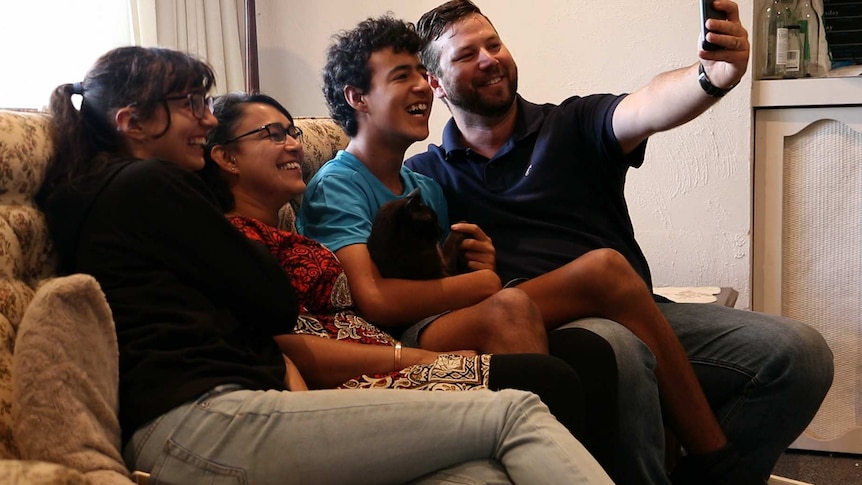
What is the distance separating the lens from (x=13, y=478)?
0.89 m

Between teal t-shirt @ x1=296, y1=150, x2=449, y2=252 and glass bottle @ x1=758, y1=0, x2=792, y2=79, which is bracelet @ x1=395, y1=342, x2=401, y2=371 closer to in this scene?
teal t-shirt @ x1=296, y1=150, x2=449, y2=252

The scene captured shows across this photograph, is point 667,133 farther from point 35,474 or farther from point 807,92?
point 35,474

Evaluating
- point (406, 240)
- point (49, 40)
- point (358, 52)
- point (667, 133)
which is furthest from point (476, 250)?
point (49, 40)

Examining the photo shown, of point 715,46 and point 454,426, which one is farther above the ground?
point 715,46

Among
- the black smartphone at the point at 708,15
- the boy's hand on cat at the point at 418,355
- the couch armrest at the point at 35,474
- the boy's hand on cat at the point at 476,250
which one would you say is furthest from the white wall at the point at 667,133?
the couch armrest at the point at 35,474

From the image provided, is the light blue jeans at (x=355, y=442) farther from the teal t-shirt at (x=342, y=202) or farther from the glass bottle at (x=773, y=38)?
the glass bottle at (x=773, y=38)

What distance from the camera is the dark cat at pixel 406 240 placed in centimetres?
159

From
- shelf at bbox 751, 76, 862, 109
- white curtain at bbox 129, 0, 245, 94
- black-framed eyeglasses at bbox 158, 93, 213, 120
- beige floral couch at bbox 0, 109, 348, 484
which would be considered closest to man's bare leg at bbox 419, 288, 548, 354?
black-framed eyeglasses at bbox 158, 93, 213, 120

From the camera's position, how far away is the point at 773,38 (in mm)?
2469

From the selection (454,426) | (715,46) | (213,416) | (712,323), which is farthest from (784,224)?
(213,416)

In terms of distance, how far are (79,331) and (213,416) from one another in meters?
0.22

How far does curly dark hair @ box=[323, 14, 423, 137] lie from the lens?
184 cm

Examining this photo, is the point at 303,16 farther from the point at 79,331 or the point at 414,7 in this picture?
the point at 79,331

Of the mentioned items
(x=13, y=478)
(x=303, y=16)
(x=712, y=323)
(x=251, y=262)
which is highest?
(x=303, y=16)
